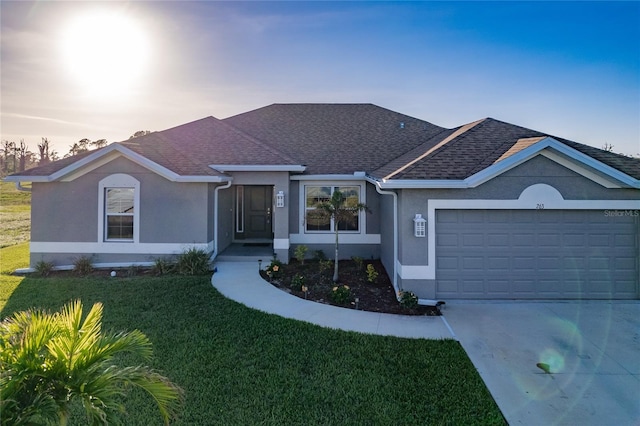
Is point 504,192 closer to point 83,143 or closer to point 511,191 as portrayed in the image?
point 511,191

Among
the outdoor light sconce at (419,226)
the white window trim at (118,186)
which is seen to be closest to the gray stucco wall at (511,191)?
the outdoor light sconce at (419,226)

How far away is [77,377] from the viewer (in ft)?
8.52

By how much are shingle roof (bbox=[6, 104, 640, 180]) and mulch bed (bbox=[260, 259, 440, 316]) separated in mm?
3151

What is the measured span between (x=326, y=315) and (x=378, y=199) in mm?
6462

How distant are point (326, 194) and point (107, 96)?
26.5ft

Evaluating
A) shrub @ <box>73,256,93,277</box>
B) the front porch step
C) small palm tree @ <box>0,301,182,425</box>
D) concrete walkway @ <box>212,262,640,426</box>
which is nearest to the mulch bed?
concrete walkway @ <box>212,262,640,426</box>

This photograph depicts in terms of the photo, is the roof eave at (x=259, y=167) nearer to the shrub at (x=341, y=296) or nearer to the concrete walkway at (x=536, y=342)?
the concrete walkway at (x=536, y=342)

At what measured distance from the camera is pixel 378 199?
13.0 m

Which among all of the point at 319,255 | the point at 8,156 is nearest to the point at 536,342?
Result: the point at 319,255

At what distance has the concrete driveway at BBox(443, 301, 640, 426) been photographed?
442 centimetres

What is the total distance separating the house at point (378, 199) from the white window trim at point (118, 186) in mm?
34

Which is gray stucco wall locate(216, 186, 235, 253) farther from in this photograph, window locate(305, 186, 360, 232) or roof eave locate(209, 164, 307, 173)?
window locate(305, 186, 360, 232)

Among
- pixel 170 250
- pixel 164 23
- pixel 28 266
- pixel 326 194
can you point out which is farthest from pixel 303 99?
pixel 28 266

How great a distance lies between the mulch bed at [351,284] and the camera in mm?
8164
